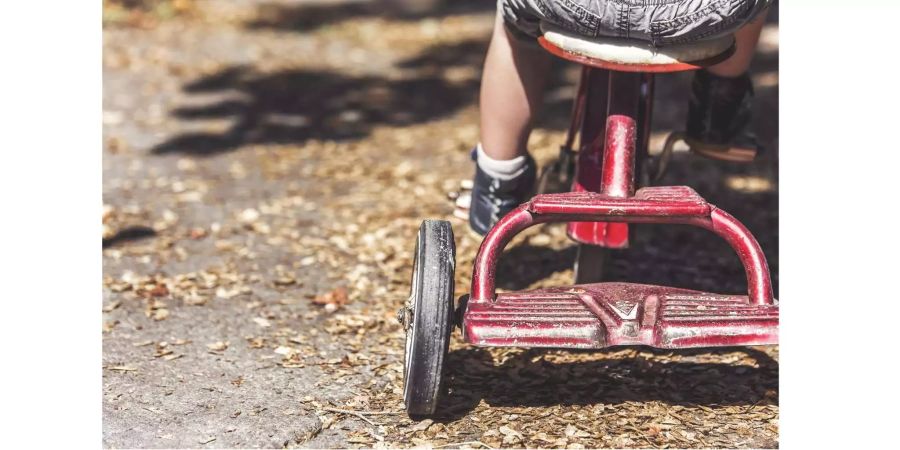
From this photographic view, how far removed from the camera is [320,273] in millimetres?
3521

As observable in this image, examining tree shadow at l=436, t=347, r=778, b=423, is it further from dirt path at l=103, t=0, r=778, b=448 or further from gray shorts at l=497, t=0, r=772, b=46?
gray shorts at l=497, t=0, r=772, b=46

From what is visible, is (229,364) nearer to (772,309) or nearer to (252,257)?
(252,257)

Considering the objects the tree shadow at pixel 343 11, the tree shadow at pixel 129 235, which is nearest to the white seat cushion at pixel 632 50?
the tree shadow at pixel 129 235

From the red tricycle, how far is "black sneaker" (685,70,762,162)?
414mm

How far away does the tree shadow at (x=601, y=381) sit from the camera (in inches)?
102

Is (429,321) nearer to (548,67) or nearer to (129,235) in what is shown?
(548,67)

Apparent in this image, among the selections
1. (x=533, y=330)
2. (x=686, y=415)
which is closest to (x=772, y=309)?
(x=686, y=415)

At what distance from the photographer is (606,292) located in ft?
8.03

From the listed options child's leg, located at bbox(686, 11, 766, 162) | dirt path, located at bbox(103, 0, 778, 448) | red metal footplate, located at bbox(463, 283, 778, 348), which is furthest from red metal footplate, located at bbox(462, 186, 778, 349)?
child's leg, located at bbox(686, 11, 766, 162)

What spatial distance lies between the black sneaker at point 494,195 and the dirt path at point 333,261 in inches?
12.9

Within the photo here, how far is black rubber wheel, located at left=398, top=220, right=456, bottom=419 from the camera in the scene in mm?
2260
